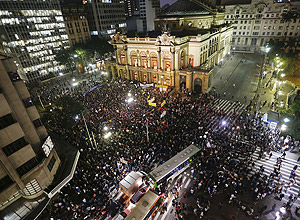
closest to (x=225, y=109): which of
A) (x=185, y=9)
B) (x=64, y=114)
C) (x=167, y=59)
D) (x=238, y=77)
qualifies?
(x=167, y=59)

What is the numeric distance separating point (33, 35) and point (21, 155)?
5361 cm

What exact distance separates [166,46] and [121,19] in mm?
59702

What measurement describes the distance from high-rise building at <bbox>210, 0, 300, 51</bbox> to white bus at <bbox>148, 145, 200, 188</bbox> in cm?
6663

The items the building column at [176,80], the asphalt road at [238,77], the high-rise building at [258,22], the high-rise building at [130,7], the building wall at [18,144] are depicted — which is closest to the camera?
the building wall at [18,144]

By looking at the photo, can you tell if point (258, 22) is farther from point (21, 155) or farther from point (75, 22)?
point (21, 155)

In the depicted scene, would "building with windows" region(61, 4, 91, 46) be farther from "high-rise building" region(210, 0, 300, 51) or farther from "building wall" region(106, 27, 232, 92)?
"high-rise building" region(210, 0, 300, 51)

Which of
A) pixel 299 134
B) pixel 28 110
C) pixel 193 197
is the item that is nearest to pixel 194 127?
pixel 193 197

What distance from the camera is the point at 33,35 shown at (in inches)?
2080

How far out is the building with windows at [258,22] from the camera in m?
60.7

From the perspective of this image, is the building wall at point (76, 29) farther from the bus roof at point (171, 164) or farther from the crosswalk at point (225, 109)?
the bus roof at point (171, 164)

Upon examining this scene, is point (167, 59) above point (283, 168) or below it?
above

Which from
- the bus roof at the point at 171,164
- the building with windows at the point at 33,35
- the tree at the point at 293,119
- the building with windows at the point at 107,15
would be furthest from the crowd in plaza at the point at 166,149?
the building with windows at the point at 107,15

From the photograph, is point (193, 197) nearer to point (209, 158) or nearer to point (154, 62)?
point (209, 158)

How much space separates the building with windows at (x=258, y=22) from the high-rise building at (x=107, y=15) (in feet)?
160
